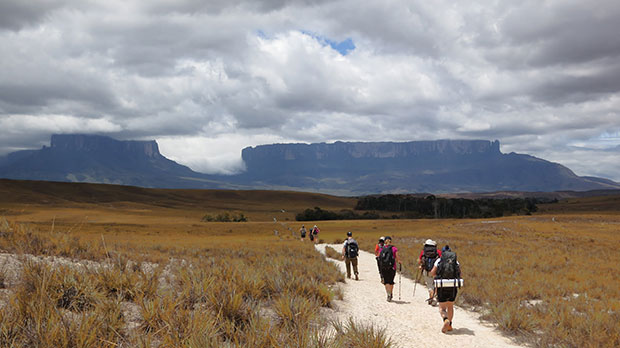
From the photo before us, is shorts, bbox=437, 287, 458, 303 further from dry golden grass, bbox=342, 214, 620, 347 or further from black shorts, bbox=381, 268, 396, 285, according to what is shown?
black shorts, bbox=381, 268, 396, 285

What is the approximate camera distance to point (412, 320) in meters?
10.5

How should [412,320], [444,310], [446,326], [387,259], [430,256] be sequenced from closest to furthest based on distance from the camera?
1. [446,326]
2. [444,310]
3. [412,320]
4. [430,256]
5. [387,259]

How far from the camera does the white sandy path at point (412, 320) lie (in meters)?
8.80

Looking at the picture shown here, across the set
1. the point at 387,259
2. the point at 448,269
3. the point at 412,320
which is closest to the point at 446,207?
the point at 387,259

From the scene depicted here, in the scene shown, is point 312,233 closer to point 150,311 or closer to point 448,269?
point 448,269

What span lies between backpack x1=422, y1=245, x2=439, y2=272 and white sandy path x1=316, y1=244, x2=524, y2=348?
4.35 ft

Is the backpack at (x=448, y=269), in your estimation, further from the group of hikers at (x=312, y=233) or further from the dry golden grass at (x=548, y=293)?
the group of hikers at (x=312, y=233)

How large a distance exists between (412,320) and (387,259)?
2.71 m

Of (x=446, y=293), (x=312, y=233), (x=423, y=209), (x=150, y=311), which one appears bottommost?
(x=423, y=209)

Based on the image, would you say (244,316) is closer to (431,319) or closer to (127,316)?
(127,316)

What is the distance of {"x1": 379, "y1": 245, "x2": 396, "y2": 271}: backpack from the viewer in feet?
42.1

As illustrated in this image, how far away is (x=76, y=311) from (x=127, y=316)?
891mm

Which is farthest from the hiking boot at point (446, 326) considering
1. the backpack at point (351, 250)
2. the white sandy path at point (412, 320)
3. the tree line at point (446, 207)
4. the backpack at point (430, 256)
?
the tree line at point (446, 207)

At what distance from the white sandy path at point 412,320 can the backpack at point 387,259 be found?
116cm
